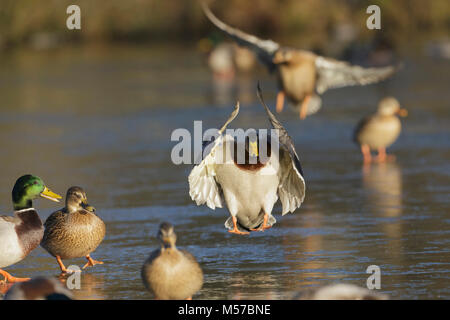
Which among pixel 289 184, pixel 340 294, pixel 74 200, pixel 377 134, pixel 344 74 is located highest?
pixel 344 74

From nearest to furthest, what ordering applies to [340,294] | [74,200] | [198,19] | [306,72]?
[340,294]
[74,200]
[306,72]
[198,19]

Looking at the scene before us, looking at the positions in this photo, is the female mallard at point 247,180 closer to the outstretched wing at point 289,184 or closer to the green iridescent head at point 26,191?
the outstretched wing at point 289,184

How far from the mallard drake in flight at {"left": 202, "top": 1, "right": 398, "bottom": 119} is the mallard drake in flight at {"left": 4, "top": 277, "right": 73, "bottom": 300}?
6141 millimetres

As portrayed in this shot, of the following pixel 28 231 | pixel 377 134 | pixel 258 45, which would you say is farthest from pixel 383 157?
pixel 28 231

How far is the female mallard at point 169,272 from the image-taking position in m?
5.56

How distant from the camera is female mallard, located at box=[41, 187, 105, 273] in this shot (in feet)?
22.2

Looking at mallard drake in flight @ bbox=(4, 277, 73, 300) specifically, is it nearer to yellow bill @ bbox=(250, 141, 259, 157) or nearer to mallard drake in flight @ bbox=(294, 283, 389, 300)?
mallard drake in flight @ bbox=(294, 283, 389, 300)

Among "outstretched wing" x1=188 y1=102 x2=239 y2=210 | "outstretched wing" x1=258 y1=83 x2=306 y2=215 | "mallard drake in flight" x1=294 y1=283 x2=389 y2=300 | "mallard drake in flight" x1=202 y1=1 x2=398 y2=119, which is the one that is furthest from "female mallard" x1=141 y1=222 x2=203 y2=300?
"mallard drake in flight" x1=202 y1=1 x2=398 y2=119

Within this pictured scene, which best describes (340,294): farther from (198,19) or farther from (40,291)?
(198,19)

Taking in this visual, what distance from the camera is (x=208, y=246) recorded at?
7.46m

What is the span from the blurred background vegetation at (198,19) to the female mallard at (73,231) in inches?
948

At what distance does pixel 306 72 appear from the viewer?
11359 millimetres

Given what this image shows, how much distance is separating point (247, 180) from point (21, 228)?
5.13 feet
